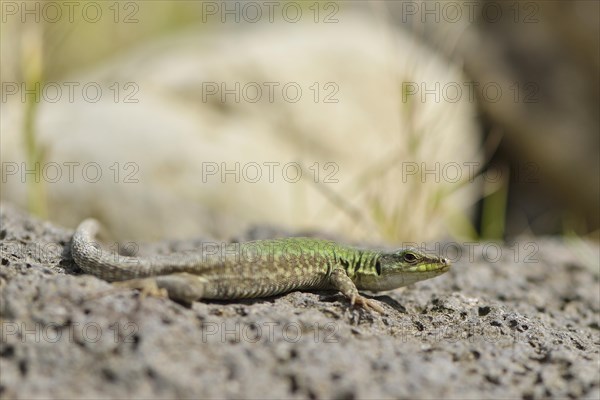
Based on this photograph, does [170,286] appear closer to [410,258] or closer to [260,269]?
[260,269]

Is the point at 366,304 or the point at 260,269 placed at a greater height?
the point at 260,269

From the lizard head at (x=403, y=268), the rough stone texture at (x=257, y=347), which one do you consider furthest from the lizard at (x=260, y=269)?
the rough stone texture at (x=257, y=347)

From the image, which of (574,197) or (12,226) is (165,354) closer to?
(12,226)

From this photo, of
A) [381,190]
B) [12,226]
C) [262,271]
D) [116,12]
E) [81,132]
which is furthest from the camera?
[116,12]

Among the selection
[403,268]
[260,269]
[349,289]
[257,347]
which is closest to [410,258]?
[403,268]

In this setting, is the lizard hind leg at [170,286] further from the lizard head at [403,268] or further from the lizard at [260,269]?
the lizard head at [403,268]

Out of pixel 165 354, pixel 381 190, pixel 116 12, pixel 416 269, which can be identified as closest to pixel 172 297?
pixel 165 354
